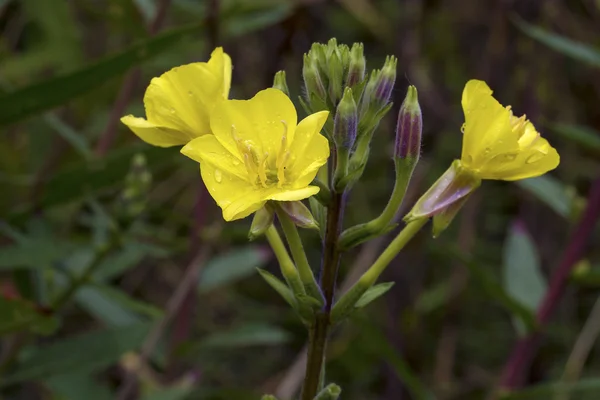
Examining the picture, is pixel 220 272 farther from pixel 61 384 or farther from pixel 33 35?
pixel 33 35

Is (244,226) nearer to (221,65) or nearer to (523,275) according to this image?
(523,275)

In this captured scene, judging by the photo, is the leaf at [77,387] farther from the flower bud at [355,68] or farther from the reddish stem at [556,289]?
the flower bud at [355,68]

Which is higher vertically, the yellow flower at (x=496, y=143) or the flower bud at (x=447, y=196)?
the yellow flower at (x=496, y=143)

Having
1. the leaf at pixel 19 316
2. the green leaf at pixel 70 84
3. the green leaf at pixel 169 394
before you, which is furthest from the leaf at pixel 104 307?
the green leaf at pixel 70 84

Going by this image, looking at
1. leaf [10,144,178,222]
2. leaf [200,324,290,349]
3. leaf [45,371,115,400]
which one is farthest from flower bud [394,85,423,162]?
leaf [45,371,115,400]

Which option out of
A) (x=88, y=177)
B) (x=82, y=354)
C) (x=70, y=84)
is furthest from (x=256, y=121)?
(x=82, y=354)

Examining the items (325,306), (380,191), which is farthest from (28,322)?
(380,191)

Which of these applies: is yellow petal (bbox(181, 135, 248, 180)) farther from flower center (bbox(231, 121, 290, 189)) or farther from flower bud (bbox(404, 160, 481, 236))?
flower bud (bbox(404, 160, 481, 236))
